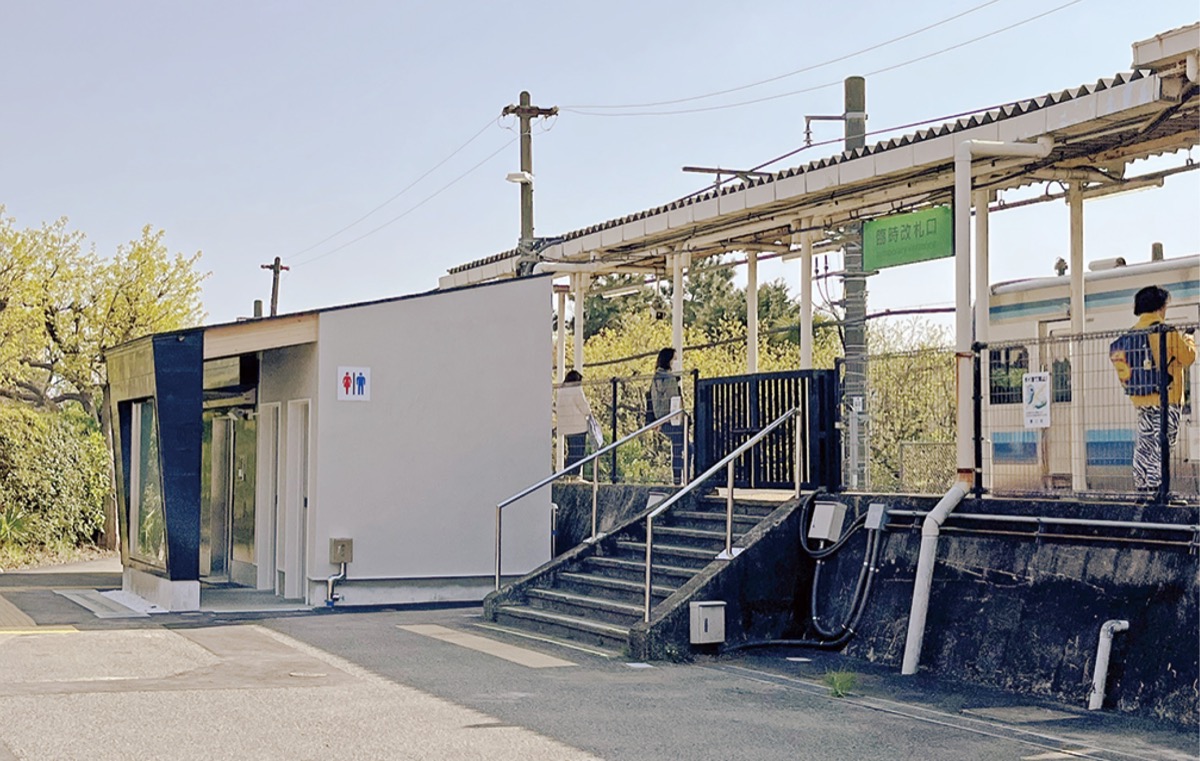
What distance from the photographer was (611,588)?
13.1 meters

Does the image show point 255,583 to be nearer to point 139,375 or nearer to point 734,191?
point 139,375

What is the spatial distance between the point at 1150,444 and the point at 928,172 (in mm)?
4011

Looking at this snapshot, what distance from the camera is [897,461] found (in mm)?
12422

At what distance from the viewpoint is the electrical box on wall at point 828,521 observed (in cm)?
1225

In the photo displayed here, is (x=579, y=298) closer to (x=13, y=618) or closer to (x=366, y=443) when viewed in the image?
(x=366, y=443)

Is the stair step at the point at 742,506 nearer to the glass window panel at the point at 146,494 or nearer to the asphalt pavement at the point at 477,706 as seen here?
the asphalt pavement at the point at 477,706

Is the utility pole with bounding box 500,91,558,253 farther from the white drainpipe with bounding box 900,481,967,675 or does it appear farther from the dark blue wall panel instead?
the white drainpipe with bounding box 900,481,967,675

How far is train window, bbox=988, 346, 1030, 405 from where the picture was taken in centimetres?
1115

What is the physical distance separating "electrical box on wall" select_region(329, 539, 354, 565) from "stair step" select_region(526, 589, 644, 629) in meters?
2.12

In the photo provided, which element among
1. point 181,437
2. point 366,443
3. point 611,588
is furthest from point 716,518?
point 181,437

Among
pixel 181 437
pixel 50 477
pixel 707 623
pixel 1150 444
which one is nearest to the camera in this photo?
pixel 1150 444

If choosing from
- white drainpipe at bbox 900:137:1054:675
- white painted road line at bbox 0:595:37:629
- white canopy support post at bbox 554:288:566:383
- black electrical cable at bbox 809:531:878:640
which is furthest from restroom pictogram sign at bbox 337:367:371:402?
white drainpipe at bbox 900:137:1054:675

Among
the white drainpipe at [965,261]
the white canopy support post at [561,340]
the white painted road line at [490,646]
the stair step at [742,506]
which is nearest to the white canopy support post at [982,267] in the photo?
the white drainpipe at [965,261]

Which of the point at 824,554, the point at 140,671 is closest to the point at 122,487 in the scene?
the point at 140,671
